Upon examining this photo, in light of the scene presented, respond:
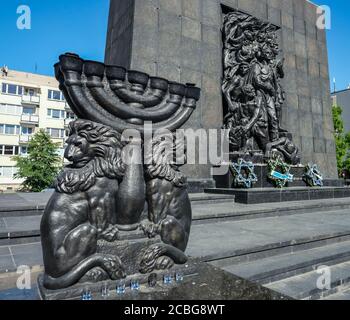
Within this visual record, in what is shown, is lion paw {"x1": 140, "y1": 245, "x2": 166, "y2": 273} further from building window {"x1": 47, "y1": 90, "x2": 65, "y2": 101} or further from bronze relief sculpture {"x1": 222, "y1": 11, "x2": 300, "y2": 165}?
building window {"x1": 47, "y1": 90, "x2": 65, "y2": 101}

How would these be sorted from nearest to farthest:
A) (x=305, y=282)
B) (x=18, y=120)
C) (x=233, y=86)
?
(x=305, y=282) → (x=233, y=86) → (x=18, y=120)

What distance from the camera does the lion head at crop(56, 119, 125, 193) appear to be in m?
2.56

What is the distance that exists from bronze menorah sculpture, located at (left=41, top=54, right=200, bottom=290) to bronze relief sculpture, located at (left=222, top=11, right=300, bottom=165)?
7.58 meters

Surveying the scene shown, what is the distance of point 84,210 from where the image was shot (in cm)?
252

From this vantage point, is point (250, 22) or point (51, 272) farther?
point (250, 22)

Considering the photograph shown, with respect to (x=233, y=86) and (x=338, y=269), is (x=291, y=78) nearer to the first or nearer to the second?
(x=233, y=86)

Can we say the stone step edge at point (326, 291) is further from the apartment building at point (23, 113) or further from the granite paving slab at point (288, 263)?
the apartment building at point (23, 113)

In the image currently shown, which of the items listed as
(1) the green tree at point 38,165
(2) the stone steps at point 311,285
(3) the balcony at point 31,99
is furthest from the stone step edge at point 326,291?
(3) the balcony at point 31,99

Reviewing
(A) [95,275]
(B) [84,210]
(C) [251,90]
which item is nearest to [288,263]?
(A) [95,275]

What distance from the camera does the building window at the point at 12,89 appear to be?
38.3 metres

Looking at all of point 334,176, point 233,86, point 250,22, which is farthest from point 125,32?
point 334,176

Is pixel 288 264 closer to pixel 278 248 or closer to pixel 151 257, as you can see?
pixel 278 248

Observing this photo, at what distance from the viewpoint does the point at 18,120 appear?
129ft
